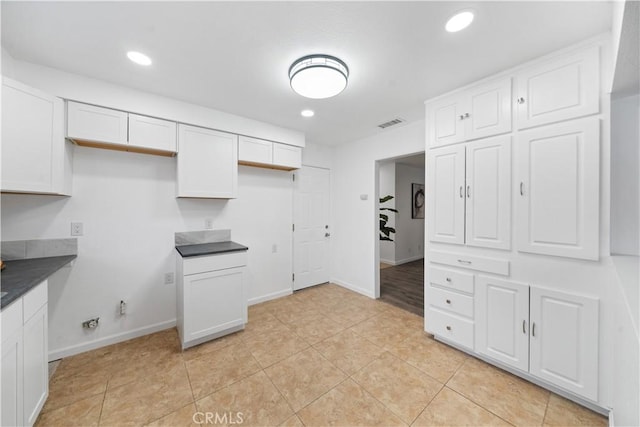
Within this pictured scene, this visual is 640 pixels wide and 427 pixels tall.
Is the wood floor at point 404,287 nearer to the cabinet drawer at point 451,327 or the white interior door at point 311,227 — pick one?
the cabinet drawer at point 451,327

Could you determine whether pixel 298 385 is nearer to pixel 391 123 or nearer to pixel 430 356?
pixel 430 356

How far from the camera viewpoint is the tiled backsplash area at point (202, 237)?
9.07 feet

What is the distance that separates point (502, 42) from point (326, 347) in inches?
116

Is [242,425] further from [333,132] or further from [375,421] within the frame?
[333,132]

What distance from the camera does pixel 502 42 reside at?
1.61m

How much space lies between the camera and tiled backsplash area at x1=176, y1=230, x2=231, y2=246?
9.07 ft

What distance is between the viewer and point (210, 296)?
237 cm

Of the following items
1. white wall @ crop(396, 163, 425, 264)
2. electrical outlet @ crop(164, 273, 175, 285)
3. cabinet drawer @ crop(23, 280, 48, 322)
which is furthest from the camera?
white wall @ crop(396, 163, 425, 264)

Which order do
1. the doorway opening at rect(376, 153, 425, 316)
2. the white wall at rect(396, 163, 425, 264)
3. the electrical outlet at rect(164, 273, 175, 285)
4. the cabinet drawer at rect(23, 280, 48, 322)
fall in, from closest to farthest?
1. the cabinet drawer at rect(23, 280, 48, 322)
2. the electrical outlet at rect(164, 273, 175, 285)
3. the doorway opening at rect(376, 153, 425, 316)
4. the white wall at rect(396, 163, 425, 264)

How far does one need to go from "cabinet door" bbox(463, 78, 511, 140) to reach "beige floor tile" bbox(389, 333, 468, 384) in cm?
206

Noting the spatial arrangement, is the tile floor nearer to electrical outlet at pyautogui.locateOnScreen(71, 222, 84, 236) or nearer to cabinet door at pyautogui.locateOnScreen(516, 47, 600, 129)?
electrical outlet at pyautogui.locateOnScreen(71, 222, 84, 236)

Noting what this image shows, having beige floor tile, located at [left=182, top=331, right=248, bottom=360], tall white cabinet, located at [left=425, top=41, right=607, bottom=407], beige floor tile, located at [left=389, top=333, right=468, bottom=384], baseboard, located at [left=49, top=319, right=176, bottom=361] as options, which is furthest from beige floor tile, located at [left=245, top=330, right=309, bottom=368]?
tall white cabinet, located at [left=425, top=41, right=607, bottom=407]

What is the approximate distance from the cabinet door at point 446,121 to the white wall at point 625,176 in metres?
0.92

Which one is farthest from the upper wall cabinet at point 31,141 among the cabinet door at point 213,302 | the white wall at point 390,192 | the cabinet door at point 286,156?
the white wall at point 390,192
